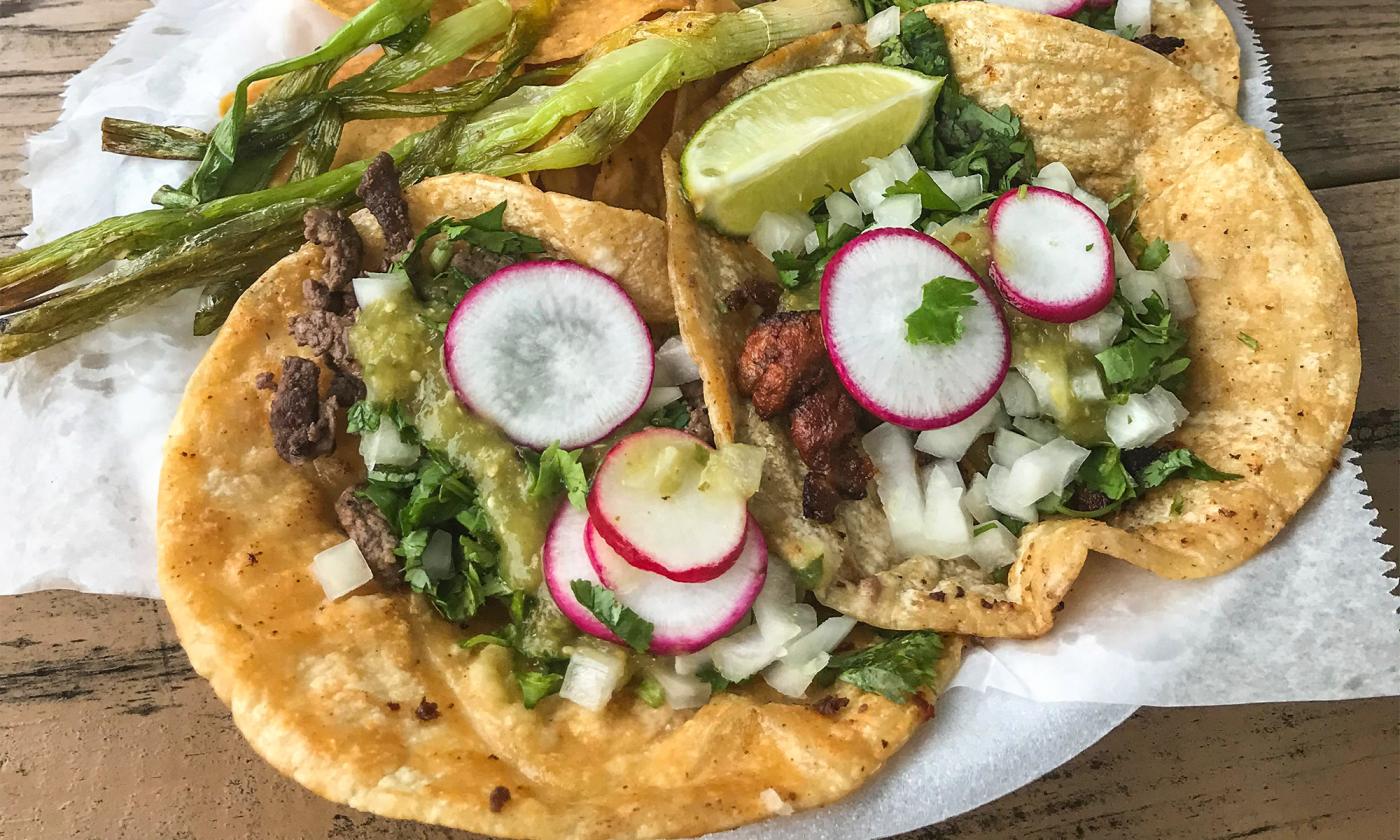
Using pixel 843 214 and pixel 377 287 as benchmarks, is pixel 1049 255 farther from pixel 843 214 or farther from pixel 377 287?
pixel 377 287

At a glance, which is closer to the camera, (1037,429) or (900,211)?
(1037,429)

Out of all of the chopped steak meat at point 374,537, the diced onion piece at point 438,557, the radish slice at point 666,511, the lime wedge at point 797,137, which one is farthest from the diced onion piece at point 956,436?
the chopped steak meat at point 374,537

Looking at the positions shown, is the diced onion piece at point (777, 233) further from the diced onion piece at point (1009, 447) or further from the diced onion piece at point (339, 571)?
the diced onion piece at point (339, 571)

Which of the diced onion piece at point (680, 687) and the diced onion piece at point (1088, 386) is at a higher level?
the diced onion piece at point (1088, 386)

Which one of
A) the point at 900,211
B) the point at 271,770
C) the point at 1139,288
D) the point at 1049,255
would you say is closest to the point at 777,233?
the point at 900,211

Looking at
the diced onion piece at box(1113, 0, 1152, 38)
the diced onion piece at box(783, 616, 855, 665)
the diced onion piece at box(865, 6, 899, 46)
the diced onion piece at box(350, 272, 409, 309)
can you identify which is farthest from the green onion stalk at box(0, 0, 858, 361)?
the diced onion piece at box(783, 616, 855, 665)
